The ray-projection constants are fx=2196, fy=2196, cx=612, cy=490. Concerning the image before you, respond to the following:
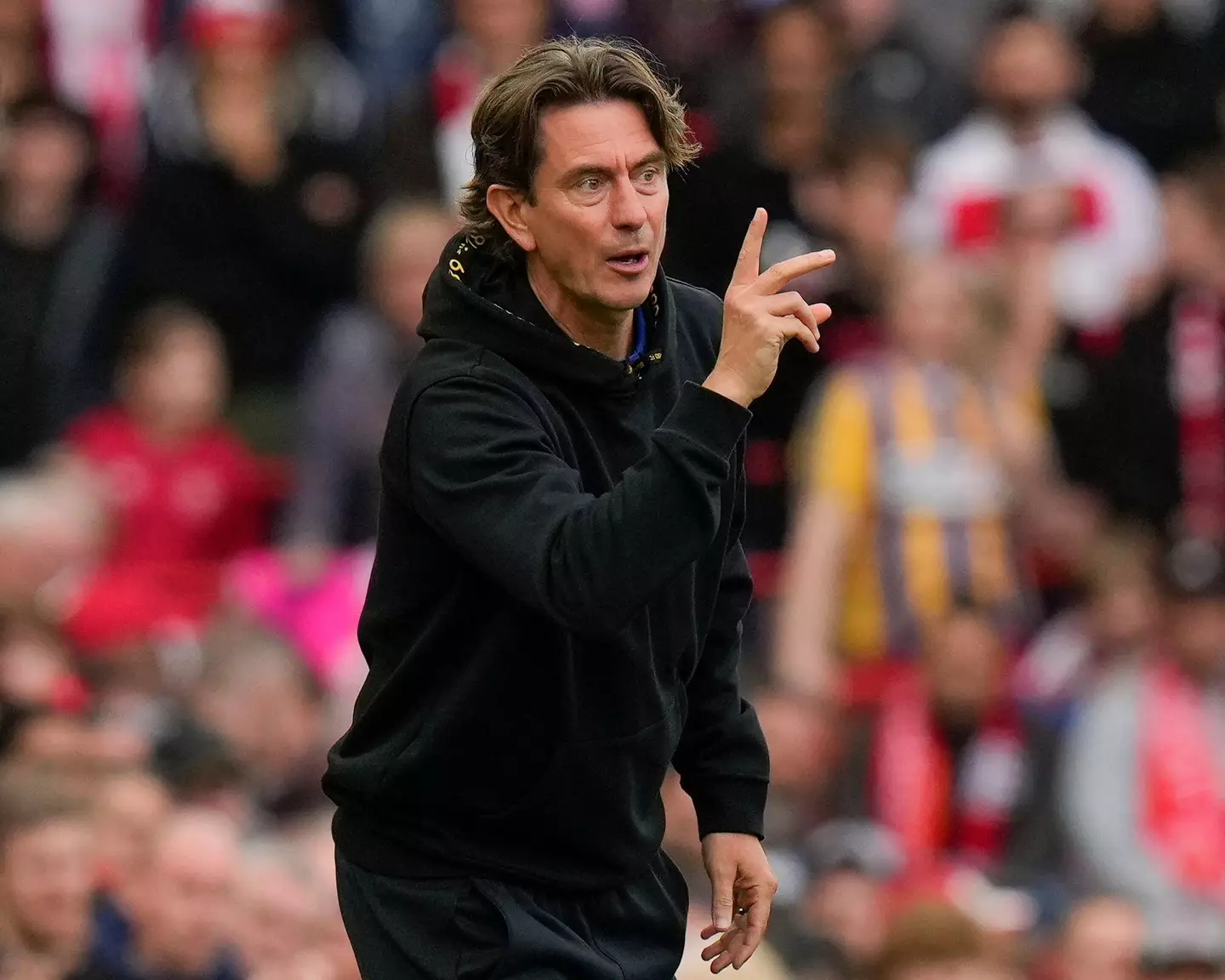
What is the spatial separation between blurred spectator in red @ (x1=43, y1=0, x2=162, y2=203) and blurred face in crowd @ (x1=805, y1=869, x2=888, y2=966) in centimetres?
355

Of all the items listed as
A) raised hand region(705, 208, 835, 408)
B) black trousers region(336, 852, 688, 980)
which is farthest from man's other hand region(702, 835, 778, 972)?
raised hand region(705, 208, 835, 408)

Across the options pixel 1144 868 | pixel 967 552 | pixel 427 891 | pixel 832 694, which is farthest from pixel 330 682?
pixel 427 891

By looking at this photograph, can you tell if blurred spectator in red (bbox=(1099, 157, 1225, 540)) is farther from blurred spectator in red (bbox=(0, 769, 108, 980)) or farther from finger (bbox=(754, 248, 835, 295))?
finger (bbox=(754, 248, 835, 295))

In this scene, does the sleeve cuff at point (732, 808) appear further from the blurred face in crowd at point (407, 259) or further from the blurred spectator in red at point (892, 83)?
Result: the blurred spectator in red at point (892, 83)

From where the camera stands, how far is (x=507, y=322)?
9.07 ft

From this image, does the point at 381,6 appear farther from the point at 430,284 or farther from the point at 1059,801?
the point at 430,284

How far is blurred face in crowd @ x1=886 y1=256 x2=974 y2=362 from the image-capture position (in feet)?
22.3

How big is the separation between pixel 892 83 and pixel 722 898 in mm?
5209

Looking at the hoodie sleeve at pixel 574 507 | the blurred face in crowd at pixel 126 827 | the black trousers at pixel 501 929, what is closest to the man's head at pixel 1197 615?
the blurred face in crowd at pixel 126 827

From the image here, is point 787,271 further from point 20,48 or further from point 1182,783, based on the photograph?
point 20,48

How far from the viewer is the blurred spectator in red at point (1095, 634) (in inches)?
258

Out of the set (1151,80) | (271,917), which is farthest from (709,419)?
(1151,80)

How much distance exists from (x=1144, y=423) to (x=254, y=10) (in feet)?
10.9

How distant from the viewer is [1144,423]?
23.4ft
